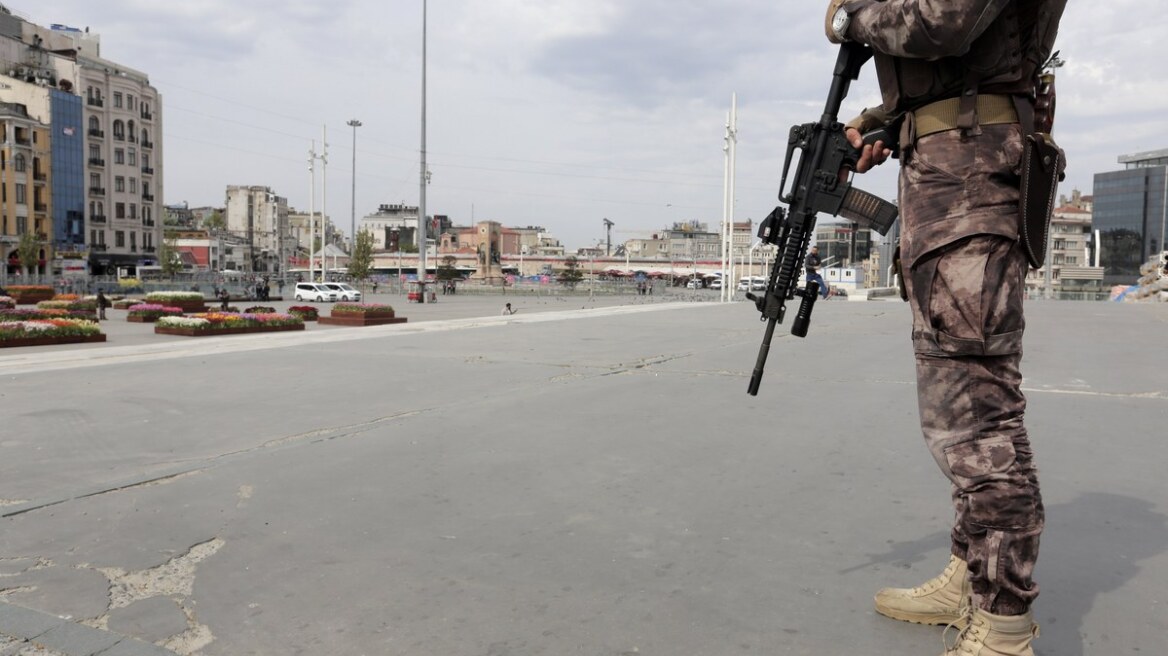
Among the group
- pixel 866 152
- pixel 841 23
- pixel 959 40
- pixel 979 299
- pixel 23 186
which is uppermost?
pixel 23 186

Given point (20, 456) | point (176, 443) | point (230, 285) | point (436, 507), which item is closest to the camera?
point (436, 507)

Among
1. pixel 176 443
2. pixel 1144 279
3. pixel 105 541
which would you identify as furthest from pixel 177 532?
pixel 1144 279

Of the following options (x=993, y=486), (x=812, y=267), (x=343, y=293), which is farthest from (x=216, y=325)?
(x=343, y=293)

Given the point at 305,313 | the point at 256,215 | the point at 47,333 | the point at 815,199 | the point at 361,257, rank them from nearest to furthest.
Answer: the point at 815,199 → the point at 47,333 → the point at 305,313 → the point at 361,257 → the point at 256,215

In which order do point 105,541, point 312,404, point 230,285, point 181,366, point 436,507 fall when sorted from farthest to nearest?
point 230,285 < point 181,366 < point 312,404 < point 436,507 < point 105,541

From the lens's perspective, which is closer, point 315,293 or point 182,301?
point 182,301

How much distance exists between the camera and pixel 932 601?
241cm

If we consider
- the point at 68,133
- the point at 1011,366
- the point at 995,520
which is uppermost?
the point at 68,133

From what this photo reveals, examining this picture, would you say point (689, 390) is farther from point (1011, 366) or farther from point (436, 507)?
point (1011, 366)

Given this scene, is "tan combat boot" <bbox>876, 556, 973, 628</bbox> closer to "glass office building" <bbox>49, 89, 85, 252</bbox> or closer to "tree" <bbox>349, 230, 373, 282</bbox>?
"tree" <bbox>349, 230, 373, 282</bbox>

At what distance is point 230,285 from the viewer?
5256 centimetres

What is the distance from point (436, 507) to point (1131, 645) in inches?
101

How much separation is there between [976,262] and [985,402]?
38cm

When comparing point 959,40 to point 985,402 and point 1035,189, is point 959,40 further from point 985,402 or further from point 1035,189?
point 985,402
